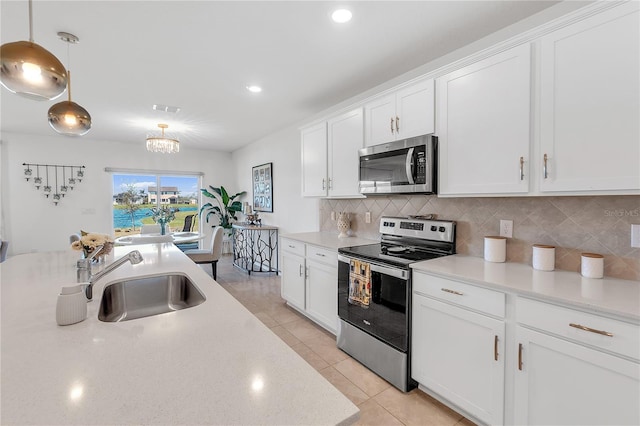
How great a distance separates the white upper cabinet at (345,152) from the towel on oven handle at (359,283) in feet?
2.69

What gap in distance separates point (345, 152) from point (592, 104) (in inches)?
74.2

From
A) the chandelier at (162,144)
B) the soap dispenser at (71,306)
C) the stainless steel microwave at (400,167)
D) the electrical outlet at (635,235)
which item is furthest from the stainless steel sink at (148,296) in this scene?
the chandelier at (162,144)

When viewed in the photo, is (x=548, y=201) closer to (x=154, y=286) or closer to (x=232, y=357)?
(x=232, y=357)

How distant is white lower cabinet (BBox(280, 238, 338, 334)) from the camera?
2725 mm

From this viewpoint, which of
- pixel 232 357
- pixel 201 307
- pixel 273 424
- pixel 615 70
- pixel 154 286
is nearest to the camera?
pixel 273 424

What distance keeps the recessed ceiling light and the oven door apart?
5.72ft

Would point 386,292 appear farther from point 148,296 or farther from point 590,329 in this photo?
point 148,296

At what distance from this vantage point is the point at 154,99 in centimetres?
344

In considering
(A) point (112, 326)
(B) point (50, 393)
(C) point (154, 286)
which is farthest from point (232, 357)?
(C) point (154, 286)

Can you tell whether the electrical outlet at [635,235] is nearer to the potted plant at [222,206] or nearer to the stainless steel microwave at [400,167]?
the stainless steel microwave at [400,167]

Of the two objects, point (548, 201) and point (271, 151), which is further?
point (271, 151)

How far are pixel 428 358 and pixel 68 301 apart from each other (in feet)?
6.38

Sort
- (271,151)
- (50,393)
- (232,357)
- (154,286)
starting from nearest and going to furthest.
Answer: (50,393) < (232,357) < (154,286) < (271,151)

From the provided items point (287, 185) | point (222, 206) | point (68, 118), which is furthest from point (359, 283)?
point (222, 206)
